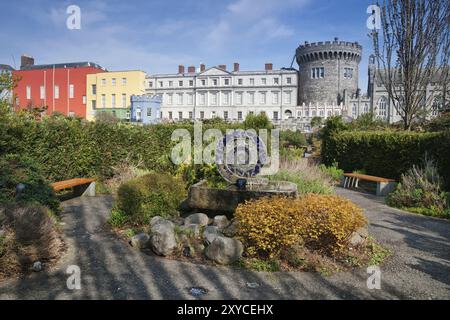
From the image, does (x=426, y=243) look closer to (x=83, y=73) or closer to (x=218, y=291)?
(x=218, y=291)

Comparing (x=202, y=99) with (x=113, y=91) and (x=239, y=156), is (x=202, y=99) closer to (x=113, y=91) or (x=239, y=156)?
(x=113, y=91)

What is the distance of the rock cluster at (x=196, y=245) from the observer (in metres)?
5.05

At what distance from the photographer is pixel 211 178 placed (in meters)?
8.48

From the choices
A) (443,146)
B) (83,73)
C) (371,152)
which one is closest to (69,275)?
(443,146)

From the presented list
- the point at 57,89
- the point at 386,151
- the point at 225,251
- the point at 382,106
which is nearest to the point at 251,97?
the point at 382,106

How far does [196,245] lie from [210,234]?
317 millimetres

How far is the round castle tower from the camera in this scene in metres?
60.3

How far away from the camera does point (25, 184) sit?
7016 mm

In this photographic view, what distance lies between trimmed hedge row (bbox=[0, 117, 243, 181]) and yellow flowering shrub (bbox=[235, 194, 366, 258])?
6.43 meters

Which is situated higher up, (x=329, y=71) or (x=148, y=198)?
(x=329, y=71)

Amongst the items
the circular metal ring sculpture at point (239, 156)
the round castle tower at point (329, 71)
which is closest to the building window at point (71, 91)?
the round castle tower at point (329, 71)

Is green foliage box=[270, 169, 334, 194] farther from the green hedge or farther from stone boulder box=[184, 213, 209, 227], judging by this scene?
the green hedge

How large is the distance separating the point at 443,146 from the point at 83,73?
2214 inches

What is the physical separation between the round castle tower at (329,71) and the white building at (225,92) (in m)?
2.91
